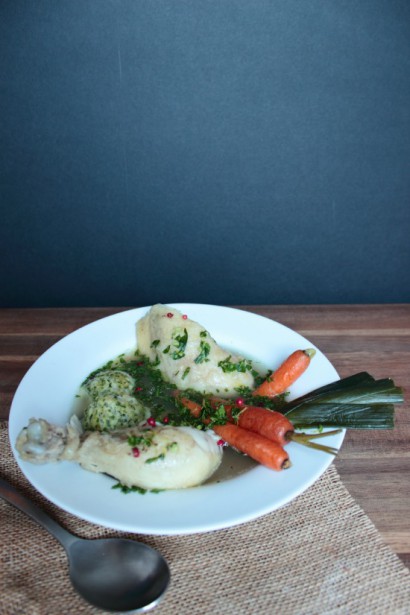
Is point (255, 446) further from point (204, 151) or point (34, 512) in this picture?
point (204, 151)

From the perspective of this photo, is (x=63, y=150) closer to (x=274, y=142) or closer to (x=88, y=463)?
(x=274, y=142)

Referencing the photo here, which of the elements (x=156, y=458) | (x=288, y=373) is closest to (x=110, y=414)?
(x=156, y=458)

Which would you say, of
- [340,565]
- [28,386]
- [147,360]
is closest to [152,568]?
[340,565]

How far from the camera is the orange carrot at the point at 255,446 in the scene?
136 centimetres

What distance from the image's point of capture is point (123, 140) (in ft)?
8.57

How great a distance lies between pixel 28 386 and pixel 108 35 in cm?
157

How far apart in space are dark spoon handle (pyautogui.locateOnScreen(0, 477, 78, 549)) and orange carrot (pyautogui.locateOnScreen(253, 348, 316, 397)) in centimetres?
72

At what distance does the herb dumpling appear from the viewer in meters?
1.83

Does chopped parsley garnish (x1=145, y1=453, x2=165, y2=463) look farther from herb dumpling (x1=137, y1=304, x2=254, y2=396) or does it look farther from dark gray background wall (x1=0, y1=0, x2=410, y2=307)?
dark gray background wall (x1=0, y1=0, x2=410, y2=307)

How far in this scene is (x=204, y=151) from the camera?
263 centimetres

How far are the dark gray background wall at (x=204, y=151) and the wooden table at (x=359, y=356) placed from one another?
0.58 m

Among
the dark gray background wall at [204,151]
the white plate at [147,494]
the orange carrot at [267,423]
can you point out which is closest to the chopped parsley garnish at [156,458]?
the white plate at [147,494]

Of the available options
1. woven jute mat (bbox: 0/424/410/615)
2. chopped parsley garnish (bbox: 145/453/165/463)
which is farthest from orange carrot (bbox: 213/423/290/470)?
chopped parsley garnish (bbox: 145/453/165/463)

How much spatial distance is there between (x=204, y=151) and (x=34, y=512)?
1823mm
